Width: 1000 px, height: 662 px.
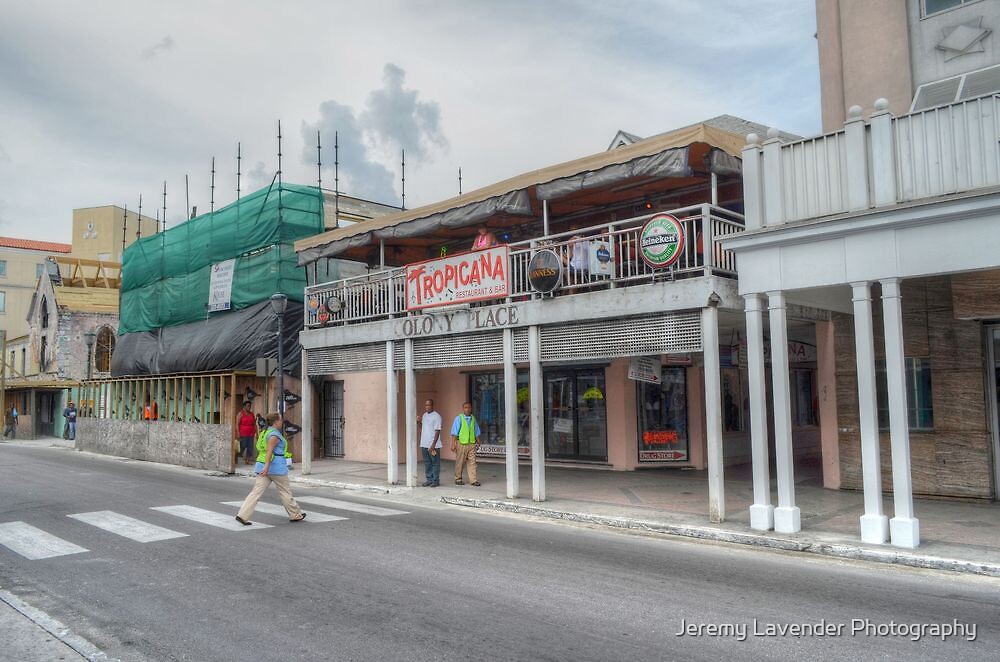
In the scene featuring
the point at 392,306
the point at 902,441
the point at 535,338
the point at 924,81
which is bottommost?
the point at 902,441

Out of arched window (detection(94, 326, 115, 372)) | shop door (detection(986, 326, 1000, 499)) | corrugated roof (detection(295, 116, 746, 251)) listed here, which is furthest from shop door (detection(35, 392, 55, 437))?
shop door (detection(986, 326, 1000, 499))

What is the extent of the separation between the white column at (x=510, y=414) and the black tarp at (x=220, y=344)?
395 inches

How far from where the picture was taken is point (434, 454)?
15.7 m

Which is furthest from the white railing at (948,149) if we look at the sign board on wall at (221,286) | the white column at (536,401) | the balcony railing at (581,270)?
the sign board on wall at (221,286)

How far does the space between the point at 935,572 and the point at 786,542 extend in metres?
1.66

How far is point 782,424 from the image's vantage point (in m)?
10.1

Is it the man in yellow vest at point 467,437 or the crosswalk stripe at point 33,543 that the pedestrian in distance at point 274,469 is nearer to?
the crosswalk stripe at point 33,543

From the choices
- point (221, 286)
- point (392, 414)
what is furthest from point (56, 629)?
point (221, 286)

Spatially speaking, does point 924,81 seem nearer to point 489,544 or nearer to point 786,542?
point 786,542

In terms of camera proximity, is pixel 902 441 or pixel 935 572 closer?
pixel 935 572

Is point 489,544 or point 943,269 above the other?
point 943,269

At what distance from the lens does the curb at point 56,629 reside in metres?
5.48

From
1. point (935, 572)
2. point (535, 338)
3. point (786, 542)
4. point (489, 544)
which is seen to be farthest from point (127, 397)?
point (935, 572)

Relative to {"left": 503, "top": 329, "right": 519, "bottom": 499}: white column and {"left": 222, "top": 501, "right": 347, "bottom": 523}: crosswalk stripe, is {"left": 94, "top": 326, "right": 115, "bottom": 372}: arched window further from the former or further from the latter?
{"left": 503, "top": 329, "right": 519, "bottom": 499}: white column
